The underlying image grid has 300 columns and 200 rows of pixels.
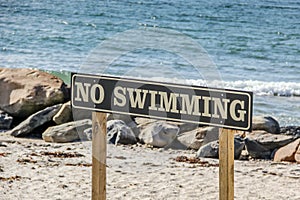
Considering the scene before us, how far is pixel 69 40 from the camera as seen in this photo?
105 feet

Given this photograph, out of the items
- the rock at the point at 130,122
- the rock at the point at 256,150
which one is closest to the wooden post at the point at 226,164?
the rock at the point at 256,150

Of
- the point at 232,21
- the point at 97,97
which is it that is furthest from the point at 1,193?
the point at 232,21

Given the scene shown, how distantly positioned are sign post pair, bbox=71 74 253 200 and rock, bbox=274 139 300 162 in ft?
18.1

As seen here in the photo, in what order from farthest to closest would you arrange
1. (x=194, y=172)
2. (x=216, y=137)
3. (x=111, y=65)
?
(x=111, y=65), (x=216, y=137), (x=194, y=172)

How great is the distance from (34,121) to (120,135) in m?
1.62

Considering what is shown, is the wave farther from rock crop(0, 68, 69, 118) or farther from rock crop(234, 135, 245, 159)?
rock crop(234, 135, 245, 159)

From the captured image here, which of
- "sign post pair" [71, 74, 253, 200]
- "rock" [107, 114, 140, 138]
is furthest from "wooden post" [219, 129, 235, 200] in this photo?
"rock" [107, 114, 140, 138]

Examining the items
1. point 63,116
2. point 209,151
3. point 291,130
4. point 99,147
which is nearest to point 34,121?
point 63,116

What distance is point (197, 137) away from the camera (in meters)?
11.2

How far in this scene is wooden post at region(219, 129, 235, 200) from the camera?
4.78m

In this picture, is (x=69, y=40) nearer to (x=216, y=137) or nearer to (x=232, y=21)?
(x=232, y=21)

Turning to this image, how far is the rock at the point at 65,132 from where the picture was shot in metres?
11.2

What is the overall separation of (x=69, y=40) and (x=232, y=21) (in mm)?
12260

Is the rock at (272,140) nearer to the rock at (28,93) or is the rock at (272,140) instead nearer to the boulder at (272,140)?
the boulder at (272,140)
